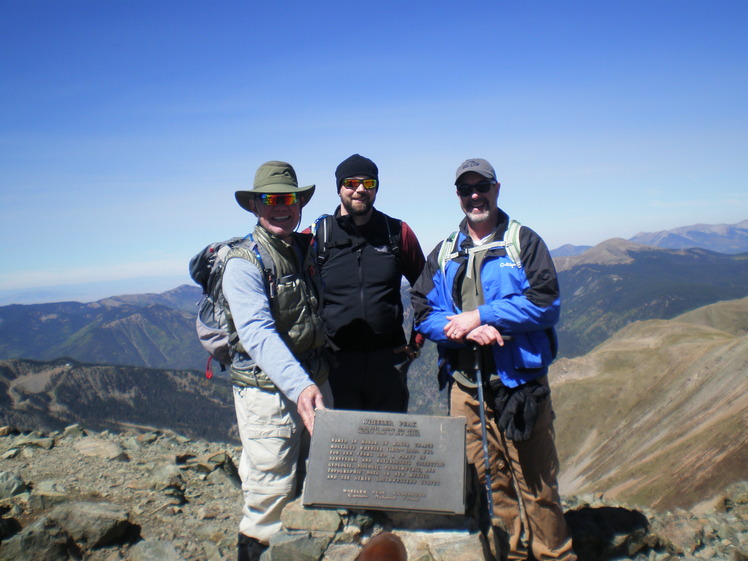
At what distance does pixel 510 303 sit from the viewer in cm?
625

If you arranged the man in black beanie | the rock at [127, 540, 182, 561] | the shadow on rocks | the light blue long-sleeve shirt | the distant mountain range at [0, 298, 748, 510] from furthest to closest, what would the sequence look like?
the distant mountain range at [0, 298, 748, 510], the shadow on rocks, the rock at [127, 540, 182, 561], the man in black beanie, the light blue long-sleeve shirt

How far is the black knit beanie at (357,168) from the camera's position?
299 inches

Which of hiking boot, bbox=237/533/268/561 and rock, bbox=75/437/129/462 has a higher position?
hiking boot, bbox=237/533/268/561

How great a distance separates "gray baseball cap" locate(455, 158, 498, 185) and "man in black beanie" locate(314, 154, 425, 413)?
141cm

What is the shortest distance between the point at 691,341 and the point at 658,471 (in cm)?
7848

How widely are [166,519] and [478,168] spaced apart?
8362 mm

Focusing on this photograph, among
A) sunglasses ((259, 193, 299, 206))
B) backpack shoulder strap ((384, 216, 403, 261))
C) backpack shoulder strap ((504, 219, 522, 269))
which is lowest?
backpack shoulder strap ((504, 219, 522, 269))

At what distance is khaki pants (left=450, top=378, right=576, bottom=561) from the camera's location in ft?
21.7

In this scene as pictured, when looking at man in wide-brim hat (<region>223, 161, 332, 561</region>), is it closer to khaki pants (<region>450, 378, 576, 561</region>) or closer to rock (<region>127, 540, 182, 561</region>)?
rock (<region>127, 540, 182, 561</region>)

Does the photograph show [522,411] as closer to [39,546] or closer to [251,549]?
[251,549]

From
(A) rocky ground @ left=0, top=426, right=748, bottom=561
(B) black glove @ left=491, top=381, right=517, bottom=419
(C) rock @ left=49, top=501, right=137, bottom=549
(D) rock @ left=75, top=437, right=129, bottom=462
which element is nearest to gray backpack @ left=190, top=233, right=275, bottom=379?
(A) rocky ground @ left=0, top=426, right=748, bottom=561

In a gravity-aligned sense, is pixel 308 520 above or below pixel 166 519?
above

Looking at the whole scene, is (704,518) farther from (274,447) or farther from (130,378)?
(130,378)

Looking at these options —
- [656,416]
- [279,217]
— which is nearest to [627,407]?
[656,416]
